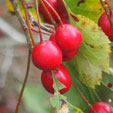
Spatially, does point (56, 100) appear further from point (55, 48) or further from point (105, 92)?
point (105, 92)

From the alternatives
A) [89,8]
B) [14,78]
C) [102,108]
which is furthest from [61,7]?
[14,78]

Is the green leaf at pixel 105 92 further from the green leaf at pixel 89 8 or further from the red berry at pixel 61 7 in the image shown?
the red berry at pixel 61 7

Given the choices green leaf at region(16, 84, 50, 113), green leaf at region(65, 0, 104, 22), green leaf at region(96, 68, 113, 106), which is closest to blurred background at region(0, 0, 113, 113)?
green leaf at region(16, 84, 50, 113)

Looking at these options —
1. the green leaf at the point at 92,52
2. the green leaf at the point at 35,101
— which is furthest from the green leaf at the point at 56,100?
the green leaf at the point at 35,101

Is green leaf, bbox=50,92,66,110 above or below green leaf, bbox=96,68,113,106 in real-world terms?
above

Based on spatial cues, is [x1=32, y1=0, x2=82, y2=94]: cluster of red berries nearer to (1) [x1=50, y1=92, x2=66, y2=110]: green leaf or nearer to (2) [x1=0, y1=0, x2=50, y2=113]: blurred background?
(1) [x1=50, y1=92, x2=66, y2=110]: green leaf

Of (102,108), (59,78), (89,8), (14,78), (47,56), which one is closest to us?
(47,56)
